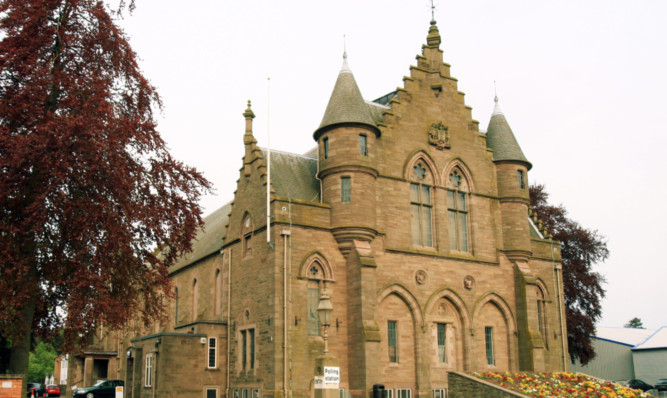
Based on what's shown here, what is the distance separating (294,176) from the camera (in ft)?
107

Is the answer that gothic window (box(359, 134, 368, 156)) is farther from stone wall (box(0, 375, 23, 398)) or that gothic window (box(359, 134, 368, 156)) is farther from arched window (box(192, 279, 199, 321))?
stone wall (box(0, 375, 23, 398))

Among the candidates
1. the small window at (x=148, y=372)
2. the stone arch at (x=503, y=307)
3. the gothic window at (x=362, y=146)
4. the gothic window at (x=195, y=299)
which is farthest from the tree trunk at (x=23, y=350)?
the stone arch at (x=503, y=307)

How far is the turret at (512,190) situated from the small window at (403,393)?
1003cm

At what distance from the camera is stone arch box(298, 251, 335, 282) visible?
29603mm

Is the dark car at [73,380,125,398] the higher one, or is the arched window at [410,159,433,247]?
the arched window at [410,159,433,247]

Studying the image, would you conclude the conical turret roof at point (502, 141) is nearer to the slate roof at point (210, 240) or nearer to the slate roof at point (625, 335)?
the slate roof at point (210, 240)

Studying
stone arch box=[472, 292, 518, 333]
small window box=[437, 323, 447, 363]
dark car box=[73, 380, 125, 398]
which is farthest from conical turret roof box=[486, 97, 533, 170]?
dark car box=[73, 380, 125, 398]

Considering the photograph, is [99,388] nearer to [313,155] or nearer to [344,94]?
[313,155]

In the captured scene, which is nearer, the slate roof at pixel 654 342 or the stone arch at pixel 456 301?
the stone arch at pixel 456 301

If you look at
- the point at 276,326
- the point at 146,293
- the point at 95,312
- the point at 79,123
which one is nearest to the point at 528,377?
the point at 276,326

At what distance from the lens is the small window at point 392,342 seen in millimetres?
31000

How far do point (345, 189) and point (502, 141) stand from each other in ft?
38.3

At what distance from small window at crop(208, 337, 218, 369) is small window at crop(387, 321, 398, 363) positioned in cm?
842

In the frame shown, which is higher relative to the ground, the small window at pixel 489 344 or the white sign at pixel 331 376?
the small window at pixel 489 344
